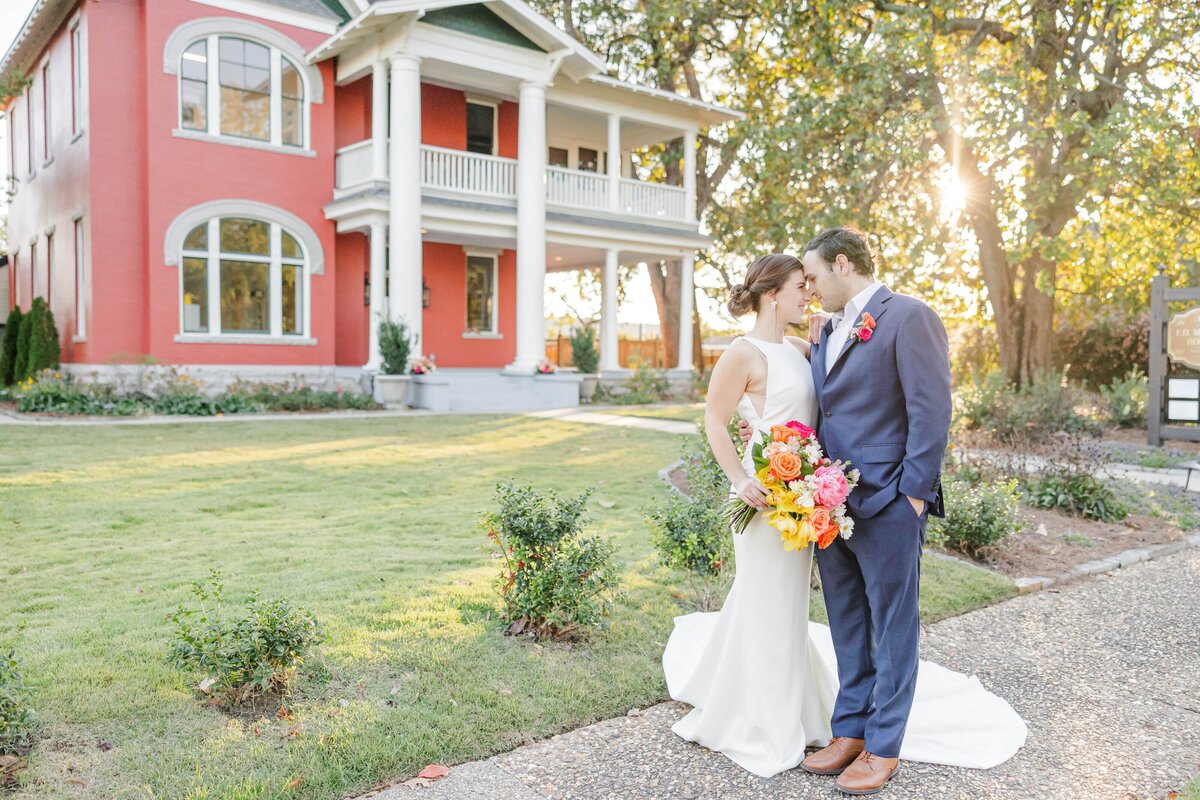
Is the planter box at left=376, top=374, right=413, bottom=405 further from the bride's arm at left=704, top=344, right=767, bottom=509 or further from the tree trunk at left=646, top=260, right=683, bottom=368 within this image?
the bride's arm at left=704, top=344, right=767, bottom=509

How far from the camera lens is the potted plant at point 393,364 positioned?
16328mm

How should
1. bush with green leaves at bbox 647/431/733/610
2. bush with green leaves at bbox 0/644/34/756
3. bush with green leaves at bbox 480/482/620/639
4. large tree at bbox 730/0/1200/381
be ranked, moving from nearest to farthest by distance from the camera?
bush with green leaves at bbox 0/644/34/756 → bush with green leaves at bbox 480/482/620/639 → bush with green leaves at bbox 647/431/733/610 → large tree at bbox 730/0/1200/381

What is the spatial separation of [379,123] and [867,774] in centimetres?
1596

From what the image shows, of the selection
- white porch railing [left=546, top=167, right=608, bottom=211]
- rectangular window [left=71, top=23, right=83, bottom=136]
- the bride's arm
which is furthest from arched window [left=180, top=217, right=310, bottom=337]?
the bride's arm

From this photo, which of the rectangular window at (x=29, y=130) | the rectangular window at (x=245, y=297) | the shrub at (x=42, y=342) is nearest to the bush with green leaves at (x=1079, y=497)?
the rectangular window at (x=245, y=297)

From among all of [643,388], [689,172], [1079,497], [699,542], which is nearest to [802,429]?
[699,542]

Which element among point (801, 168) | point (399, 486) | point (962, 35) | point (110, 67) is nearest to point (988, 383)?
point (801, 168)

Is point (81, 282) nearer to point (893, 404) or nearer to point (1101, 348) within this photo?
point (893, 404)

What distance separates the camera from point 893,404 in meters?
3.22

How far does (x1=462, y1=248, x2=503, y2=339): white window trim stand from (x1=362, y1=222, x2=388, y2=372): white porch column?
2887mm

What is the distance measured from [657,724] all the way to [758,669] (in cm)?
54

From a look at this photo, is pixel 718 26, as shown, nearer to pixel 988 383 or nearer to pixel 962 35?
pixel 962 35

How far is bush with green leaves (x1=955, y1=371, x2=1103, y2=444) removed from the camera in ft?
41.1

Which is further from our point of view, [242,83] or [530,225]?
[530,225]
